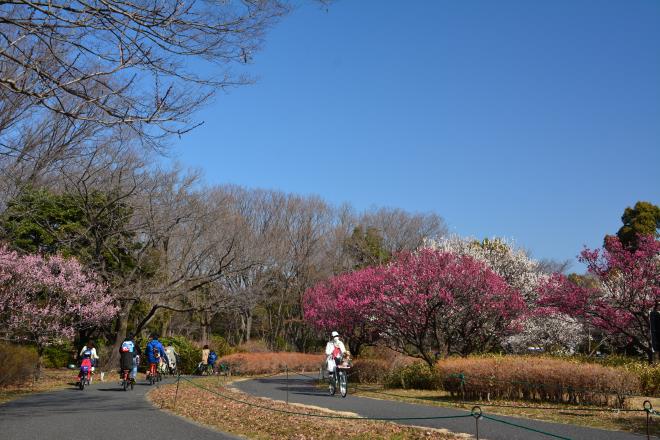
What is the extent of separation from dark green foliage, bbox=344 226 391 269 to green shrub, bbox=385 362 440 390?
102 feet

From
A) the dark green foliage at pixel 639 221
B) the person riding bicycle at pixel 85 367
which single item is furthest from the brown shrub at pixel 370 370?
the dark green foliage at pixel 639 221

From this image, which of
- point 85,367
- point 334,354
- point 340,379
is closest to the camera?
point 340,379

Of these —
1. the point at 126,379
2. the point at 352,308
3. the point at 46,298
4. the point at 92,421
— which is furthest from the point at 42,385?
the point at 92,421

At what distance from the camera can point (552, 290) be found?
939 inches

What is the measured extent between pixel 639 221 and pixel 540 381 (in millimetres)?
38394

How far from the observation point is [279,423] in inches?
476

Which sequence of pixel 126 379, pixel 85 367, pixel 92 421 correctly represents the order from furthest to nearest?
pixel 85 367, pixel 126 379, pixel 92 421

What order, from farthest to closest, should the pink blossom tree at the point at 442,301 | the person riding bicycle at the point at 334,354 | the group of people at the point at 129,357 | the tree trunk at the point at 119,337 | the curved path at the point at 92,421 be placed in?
the tree trunk at the point at 119,337 → the group of people at the point at 129,357 → the pink blossom tree at the point at 442,301 → the person riding bicycle at the point at 334,354 → the curved path at the point at 92,421

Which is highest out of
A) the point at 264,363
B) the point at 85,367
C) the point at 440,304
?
the point at 440,304

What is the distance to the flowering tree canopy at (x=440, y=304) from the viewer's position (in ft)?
67.7

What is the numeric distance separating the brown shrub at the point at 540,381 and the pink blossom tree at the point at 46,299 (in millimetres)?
16071

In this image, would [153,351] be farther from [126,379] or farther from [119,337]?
[119,337]

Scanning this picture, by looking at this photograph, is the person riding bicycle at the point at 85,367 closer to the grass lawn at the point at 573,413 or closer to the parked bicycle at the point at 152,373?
the parked bicycle at the point at 152,373

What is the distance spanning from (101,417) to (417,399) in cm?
833
